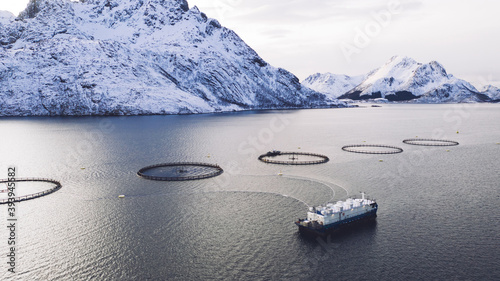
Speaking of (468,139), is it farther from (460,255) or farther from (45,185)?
(45,185)

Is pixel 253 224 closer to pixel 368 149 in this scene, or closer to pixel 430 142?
pixel 368 149

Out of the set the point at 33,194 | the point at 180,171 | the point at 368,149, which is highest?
the point at 368,149

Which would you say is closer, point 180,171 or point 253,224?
point 253,224

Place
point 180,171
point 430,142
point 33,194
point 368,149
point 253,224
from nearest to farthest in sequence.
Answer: point 253,224, point 33,194, point 180,171, point 368,149, point 430,142

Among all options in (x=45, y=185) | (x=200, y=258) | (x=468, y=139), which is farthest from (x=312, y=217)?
(x=468, y=139)

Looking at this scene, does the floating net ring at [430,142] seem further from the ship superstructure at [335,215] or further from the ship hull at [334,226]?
the ship hull at [334,226]

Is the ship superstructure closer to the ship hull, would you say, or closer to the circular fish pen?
the ship hull

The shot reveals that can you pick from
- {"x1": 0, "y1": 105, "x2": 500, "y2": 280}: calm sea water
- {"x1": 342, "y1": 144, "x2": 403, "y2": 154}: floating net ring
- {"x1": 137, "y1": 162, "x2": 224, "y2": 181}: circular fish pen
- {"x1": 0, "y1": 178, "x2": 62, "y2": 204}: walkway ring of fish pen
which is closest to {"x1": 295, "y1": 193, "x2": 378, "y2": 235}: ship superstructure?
{"x1": 0, "y1": 105, "x2": 500, "y2": 280}: calm sea water

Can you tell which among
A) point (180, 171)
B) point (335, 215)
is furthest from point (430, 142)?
point (335, 215)
